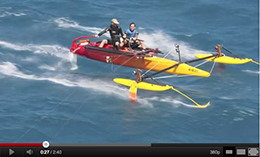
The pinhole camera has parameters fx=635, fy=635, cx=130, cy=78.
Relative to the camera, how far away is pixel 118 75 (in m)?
41.9

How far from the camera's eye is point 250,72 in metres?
42.2

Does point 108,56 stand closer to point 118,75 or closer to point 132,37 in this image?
point 118,75

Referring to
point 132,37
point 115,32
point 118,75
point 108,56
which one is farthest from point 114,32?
point 118,75

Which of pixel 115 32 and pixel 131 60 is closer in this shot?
pixel 115 32

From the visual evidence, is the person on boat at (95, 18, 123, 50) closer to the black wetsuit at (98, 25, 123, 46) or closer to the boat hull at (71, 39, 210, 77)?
the black wetsuit at (98, 25, 123, 46)

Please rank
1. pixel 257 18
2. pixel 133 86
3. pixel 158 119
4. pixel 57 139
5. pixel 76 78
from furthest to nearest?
pixel 257 18 < pixel 76 78 < pixel 133 86 < pixel 158 119 < pixel 57 139

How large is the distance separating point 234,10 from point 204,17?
270cm

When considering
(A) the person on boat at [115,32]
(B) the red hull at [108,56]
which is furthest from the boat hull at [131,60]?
(A) the person on boat at [115,32]

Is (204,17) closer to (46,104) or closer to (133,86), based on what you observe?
(133,86)

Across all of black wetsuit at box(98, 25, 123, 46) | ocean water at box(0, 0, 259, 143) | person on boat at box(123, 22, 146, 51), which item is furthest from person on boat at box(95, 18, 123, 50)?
ocean water at box(0, 0, 259, 143)

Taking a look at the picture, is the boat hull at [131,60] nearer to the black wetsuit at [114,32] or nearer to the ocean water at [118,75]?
the ocean water at [118,75]

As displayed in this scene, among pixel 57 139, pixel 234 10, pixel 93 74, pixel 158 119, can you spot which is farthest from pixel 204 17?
pixel 57 139

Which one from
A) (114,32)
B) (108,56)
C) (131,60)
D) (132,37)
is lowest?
(131,60)

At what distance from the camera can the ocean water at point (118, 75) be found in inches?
1352
